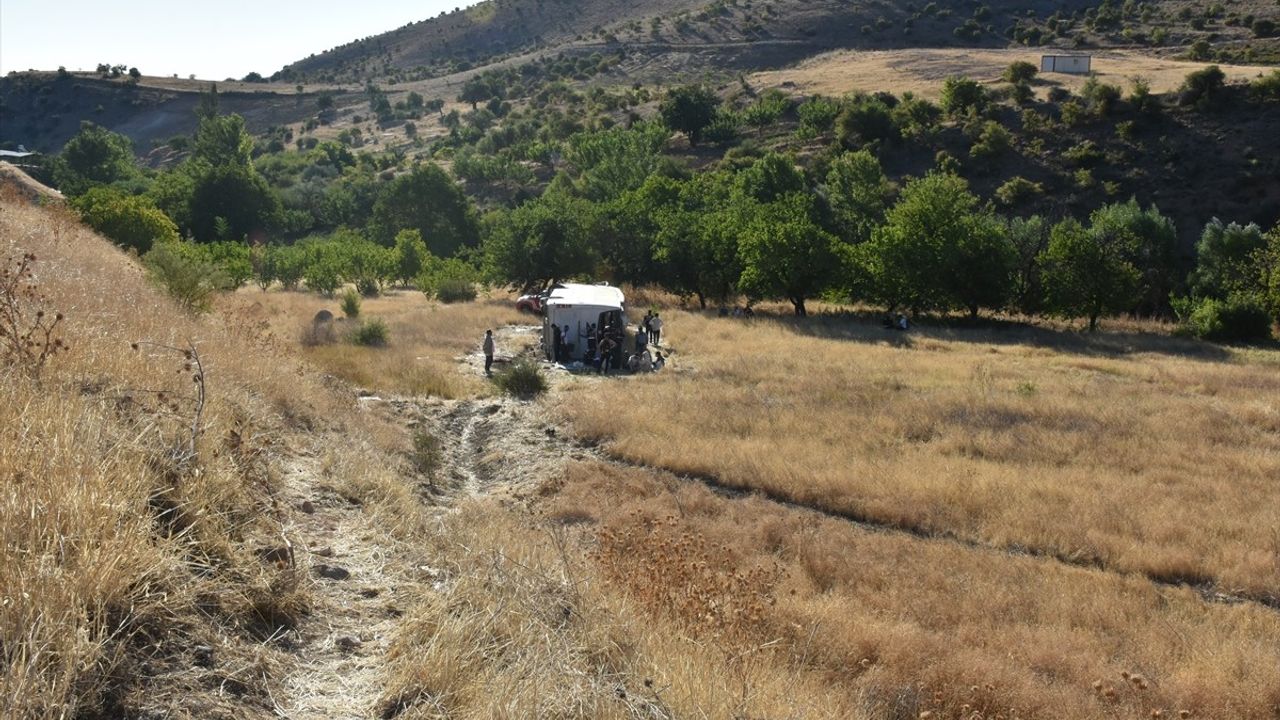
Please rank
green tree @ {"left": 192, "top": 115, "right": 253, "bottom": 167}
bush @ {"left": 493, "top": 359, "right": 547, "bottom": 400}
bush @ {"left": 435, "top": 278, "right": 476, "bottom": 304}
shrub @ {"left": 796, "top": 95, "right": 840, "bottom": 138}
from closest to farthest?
bush @ {"left": 493, "top": 359, "right": 547, "bottom": 400}
bush @ {"left": 435, "top": 278, "right": 476, "bottom": 304}
shrub @ {"left": 796, "top": 95, "right": 840, "bottom": 138}
green tree @ {"left": 192, "top": 115, "right": 253, "bottom": 167}

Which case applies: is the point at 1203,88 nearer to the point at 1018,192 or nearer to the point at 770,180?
the point at 1018,192

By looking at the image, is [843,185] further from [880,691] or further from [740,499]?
[880,691]

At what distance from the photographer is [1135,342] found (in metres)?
35.7

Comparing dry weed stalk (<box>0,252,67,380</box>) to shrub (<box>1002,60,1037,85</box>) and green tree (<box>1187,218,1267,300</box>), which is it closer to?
green tree (<box>1187,218,1267,300</box>)

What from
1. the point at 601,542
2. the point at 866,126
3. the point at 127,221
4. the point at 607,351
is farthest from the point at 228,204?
the point at 601,542

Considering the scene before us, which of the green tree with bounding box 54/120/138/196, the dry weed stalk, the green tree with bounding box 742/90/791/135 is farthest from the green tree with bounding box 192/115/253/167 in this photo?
the dry weed stalk

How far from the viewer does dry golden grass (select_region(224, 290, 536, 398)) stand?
2286 centimetres

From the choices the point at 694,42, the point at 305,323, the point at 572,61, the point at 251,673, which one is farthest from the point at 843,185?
the point at 572,61

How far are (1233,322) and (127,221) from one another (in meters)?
52.0

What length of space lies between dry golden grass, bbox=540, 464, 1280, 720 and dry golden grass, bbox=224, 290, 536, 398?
11524mm

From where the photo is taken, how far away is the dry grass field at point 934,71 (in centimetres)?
8406

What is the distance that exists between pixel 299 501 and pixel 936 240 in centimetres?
4000

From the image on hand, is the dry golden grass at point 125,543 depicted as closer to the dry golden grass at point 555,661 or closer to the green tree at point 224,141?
the dry golden grass at point 555,661

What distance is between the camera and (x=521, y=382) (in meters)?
23.5
